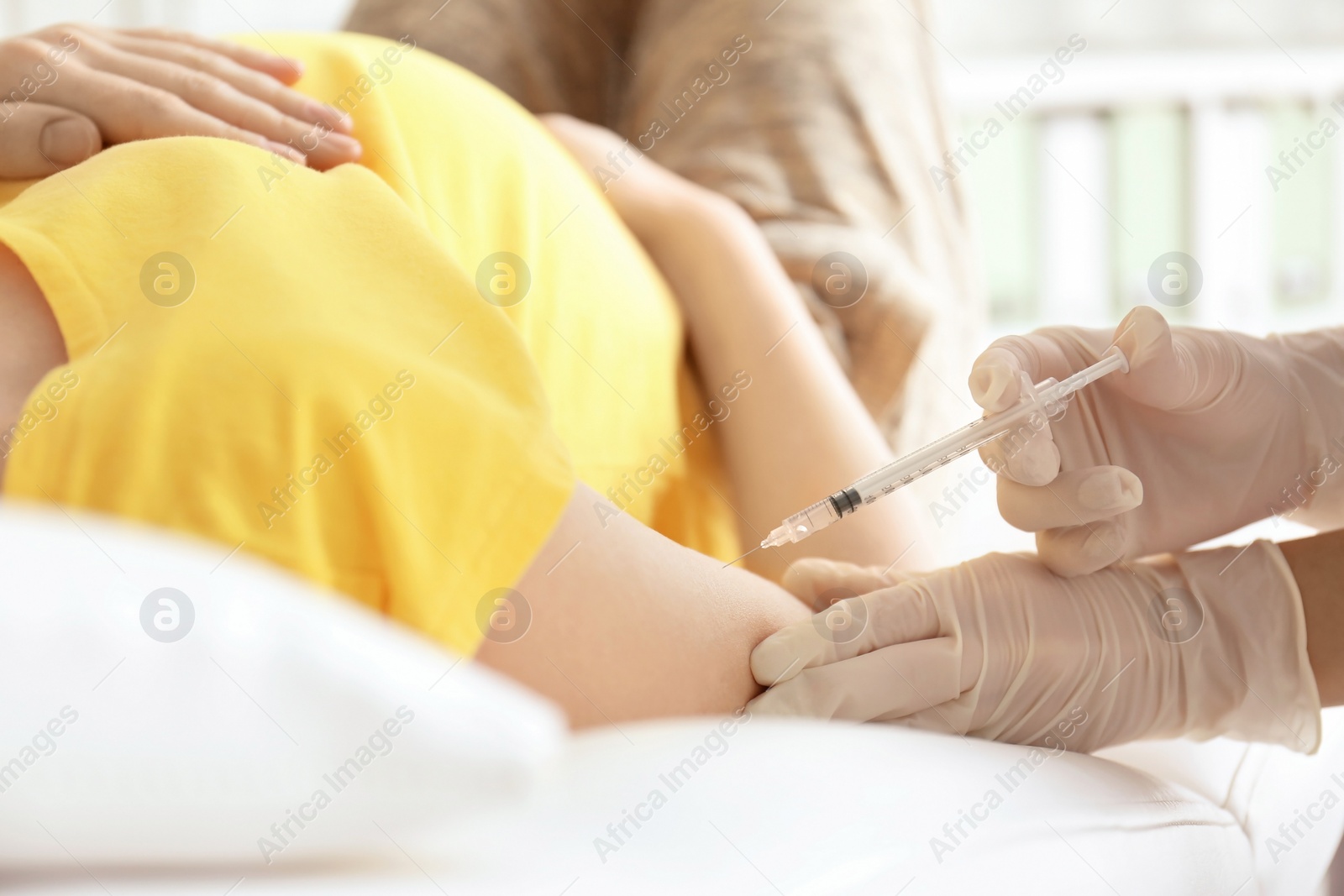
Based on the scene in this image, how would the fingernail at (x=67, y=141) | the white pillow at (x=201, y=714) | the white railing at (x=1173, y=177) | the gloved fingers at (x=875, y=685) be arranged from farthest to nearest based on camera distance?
1. the white railing at (x=1173, y=177)
2. the fingernail at (x=67, y=141)
3. the gloved fingers at (x=875, y=685)
4. the white pillow at (x=201, y=714)

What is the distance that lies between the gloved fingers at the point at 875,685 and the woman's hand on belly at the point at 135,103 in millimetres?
442

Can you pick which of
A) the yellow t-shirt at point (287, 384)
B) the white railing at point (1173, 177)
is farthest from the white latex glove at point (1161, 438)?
the white railing at point (1173, 177)

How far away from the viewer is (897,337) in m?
1.02

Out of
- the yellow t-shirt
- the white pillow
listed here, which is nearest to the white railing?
the yellow t-shirt

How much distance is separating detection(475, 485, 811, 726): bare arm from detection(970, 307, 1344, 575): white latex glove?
174 mm

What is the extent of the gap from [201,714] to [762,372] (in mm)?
598

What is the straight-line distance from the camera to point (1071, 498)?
0.54m

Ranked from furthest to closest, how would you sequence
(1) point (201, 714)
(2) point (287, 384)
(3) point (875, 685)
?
(3) point (875, 685) → (2) point (287, 384) → (1) point (201, 714)

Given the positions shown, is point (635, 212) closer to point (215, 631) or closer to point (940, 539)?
point (940, 539)

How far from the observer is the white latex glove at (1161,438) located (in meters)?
0.54

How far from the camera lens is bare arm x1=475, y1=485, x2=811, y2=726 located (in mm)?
444

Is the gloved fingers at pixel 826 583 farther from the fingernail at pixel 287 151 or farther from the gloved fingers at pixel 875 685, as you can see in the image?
the fingernail at pixel 287 151

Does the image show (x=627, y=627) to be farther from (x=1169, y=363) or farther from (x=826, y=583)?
(x=1169, y=363)

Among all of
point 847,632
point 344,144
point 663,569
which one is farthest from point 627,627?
point 344,144
